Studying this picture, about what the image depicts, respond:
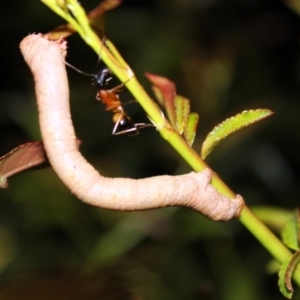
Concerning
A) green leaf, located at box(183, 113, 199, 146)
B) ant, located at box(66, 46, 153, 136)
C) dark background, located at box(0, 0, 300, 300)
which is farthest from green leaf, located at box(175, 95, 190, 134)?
dark background, located at box(0, 0, 300, 300)

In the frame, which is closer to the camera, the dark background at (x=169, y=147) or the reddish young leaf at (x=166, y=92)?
the reddish young leaf at (x=166, y=92)

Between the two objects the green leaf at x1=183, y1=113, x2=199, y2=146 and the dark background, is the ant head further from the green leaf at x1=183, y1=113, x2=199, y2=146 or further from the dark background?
the dark background

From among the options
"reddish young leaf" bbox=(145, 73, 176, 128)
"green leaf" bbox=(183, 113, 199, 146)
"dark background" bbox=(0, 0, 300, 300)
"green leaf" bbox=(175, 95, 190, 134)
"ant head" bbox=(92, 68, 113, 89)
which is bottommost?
"dark background" bbox=(0, 0, 300, 300)

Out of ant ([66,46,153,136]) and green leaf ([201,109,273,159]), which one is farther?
ant ([66,46,153,136])

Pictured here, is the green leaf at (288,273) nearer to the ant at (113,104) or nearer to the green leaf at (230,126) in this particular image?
the green leaf at (230,126)

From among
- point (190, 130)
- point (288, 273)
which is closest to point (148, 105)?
point (190, 130)

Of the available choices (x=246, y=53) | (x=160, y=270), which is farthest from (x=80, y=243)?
(x=246, y=53)

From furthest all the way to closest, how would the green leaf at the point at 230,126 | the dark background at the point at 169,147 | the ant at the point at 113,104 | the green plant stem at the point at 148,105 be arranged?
the dark background at the point at 169,147 < the ant at the point at 113,104 < the green leaf at the point at 230,126 < the green plant stem at the point at 148,105

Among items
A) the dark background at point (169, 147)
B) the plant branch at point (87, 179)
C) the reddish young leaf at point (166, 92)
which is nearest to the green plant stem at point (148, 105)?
the plant branch at point (87, 179)
